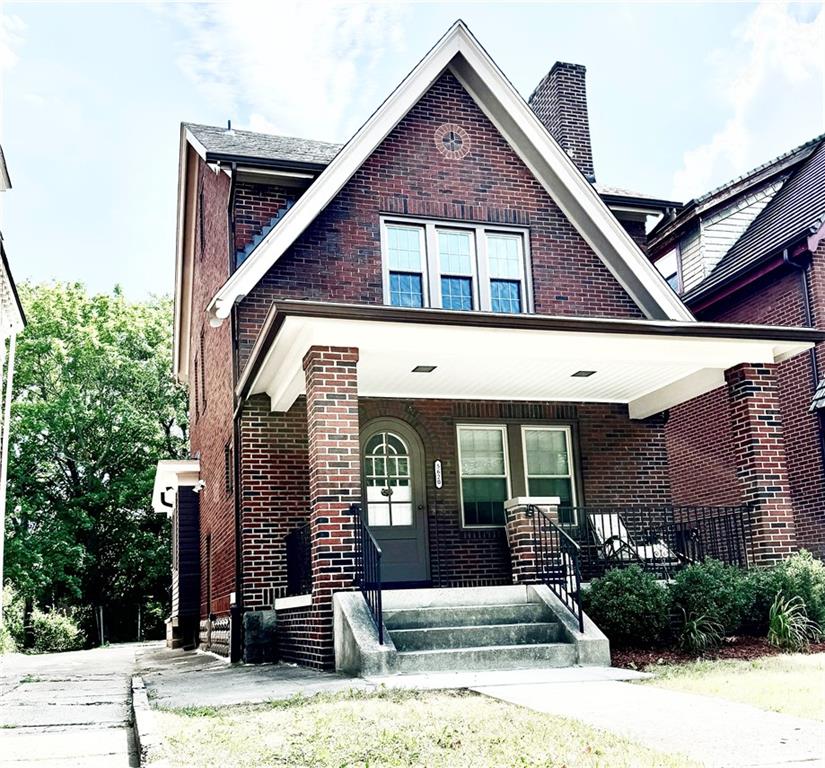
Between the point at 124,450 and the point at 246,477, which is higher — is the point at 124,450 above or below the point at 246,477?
above

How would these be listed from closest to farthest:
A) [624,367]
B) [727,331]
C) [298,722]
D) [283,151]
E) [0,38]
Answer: [298,722] → [727,331] → [624,367] → [283,151] → [0,38]

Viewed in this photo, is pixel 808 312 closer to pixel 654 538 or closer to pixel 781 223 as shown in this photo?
pixel 781 223

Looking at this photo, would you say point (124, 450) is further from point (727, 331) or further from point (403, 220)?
point (727, 331)

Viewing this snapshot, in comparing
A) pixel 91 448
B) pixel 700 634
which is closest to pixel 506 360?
pixel 700 634

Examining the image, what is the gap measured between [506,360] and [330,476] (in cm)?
282

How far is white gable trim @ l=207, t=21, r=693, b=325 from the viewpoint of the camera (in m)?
13.1

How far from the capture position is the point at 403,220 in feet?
44.2

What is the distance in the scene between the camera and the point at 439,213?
13.6m

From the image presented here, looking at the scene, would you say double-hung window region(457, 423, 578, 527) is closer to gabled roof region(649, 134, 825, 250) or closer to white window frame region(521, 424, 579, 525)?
white window frame region(521, 424, 579, 525)

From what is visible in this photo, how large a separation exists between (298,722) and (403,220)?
353 inches

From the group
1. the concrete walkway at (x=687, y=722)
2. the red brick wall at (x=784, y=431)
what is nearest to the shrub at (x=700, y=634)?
the concrete walkway at (x=687, y=722)

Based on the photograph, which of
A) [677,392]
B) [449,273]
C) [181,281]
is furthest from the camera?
[181,281]

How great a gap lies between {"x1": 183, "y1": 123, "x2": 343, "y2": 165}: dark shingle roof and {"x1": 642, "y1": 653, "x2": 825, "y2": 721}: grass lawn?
862 centimetres

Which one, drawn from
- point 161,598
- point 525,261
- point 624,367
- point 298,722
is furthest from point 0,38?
point 161,598
